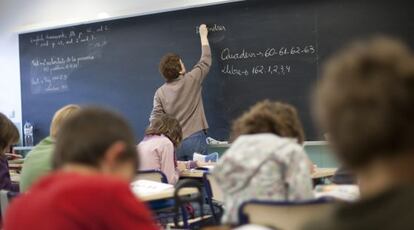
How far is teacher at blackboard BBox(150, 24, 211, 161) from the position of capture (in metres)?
5.63

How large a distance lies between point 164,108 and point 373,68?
499cm

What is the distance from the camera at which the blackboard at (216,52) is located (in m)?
5.30

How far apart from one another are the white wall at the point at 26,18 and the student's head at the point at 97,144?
16.9 ft

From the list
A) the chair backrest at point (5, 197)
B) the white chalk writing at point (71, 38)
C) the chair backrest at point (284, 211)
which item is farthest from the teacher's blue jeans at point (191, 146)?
the chair backrest at point (284, 211)

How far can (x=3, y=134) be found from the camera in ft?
11.4

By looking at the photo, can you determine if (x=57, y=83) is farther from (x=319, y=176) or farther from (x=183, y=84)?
(x=319, y=176)

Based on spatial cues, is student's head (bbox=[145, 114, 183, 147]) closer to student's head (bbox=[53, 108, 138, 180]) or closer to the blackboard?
the blackboard

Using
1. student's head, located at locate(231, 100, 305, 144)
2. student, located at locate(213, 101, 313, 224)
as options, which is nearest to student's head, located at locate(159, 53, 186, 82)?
student's head, located at locate(231, 100, 305, 144)

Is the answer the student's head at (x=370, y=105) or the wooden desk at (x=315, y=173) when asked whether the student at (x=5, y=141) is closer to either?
the wooden desk at (x=315, y=173)

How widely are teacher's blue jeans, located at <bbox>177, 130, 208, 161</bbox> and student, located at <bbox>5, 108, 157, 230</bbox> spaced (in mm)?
4042

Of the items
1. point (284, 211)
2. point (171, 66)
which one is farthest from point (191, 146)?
point (284, 211)

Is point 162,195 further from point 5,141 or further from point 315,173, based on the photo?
point 315,173

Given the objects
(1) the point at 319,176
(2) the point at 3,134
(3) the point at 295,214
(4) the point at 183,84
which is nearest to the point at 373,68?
(3) the point at 295,214

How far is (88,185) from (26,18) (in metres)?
6.74
